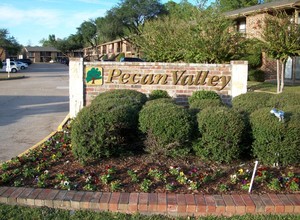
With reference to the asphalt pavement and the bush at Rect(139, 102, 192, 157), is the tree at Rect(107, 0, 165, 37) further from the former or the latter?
the bush at Rect(139, 102, 192, 157)

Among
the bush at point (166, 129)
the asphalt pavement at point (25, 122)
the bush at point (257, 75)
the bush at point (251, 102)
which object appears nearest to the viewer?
the bush at point (166, 129)

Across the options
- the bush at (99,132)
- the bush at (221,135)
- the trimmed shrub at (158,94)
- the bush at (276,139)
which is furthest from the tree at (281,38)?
the bush at (99,132)

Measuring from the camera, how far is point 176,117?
4891 millimetres

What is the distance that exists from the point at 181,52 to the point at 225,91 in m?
2.53

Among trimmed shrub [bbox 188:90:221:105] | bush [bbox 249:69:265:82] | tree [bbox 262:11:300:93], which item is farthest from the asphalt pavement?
bush [bbox 249:69:265:82]

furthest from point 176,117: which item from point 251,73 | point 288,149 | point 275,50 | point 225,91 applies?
point 251,73

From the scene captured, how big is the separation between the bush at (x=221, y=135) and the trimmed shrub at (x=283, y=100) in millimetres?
1584

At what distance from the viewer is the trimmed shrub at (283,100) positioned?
6.13 meters

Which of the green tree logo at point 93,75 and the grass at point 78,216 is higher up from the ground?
the green tree logo at point 93,75

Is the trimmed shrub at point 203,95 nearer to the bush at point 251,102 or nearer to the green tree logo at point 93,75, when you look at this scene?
the bush at point 251,102

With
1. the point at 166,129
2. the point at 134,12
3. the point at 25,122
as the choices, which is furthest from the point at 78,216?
the point at 134,12

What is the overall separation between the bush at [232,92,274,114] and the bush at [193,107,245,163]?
3.36ft

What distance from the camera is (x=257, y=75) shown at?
22.7 m

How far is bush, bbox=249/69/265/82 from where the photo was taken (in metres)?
22.6
